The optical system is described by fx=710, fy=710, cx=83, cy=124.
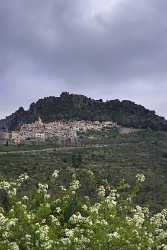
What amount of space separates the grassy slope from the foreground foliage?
42967 mm

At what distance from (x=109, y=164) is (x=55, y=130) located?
73.1m

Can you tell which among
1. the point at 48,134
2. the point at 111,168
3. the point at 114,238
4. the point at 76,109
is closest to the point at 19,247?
the point at 114,238

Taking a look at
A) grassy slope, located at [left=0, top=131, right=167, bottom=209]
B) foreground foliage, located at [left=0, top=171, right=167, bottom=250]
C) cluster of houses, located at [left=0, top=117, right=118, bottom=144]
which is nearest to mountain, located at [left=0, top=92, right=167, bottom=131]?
cluster of houses, located at [left=0, top=117, right=118, bottom=144]

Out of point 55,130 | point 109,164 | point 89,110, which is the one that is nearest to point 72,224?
point 109,164

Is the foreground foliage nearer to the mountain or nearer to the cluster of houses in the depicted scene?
the cluster of houses

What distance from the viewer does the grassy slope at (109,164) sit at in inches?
3017

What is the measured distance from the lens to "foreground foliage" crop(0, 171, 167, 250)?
17672 millimetres

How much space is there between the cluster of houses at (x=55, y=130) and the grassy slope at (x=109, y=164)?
3446cm

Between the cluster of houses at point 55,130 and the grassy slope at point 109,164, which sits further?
the cluster of houses at point 55,130

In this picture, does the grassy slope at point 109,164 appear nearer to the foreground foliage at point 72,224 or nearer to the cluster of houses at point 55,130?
the cluster of houses at point 55,130

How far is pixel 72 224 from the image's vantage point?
18.8 metres

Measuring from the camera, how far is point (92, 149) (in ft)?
379

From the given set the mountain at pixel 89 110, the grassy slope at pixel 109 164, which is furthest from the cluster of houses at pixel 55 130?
the grassy slope at pixel 109 164

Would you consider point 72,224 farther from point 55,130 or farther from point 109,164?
point 55,130
